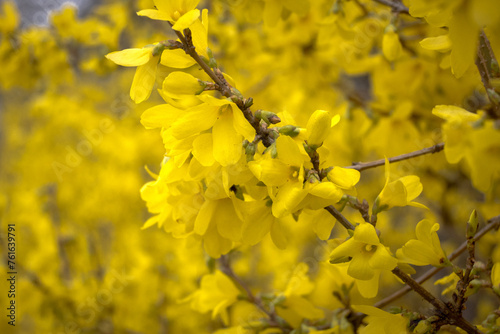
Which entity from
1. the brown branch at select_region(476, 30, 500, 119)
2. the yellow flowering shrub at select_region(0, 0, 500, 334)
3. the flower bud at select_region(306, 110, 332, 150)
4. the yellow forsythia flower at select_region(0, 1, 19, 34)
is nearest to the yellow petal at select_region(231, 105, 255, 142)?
the yellow flowering shrub at select_region(0, 0, 500, 334)

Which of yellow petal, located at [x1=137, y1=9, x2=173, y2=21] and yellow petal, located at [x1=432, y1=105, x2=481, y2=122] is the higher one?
yellow petal, located at [x1=137, y1=9, x2=173, y2=21]

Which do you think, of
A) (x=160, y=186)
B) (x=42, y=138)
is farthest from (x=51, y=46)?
(x=42, y=138)

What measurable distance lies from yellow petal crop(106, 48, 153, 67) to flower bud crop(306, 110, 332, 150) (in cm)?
33

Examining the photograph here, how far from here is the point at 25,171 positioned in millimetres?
3951

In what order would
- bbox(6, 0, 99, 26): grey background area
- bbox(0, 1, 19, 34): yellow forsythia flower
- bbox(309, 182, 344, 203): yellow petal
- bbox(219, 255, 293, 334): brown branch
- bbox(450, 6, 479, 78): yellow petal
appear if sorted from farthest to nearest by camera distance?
1. bbox(6, 0, 99, 26): grey background area
2. bbox(0, 1, 19, 34): yellow forsythia flower
3. bbox(219, 255, 293, 334): brown branch
4. bbox(309, 182, 344, 203): yellow petal
5. bbox(450, 6, 479, 78): yellow petal

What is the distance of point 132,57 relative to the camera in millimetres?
757

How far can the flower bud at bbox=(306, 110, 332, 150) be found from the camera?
0.72m

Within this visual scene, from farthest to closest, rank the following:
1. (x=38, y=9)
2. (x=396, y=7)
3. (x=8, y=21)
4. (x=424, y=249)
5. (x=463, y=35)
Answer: (x=38, y=9) < (x=8, y=21) < (x=396, y=7) < (x=424, y=249) < (x=463, y=35)

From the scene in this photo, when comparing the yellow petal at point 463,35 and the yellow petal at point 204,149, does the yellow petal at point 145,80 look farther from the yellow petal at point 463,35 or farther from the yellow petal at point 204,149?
the yellow petal at point 463,35

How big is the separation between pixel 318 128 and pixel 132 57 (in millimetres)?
368

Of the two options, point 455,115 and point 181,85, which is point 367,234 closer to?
point 455,115

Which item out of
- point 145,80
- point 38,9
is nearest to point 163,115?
point 145,80

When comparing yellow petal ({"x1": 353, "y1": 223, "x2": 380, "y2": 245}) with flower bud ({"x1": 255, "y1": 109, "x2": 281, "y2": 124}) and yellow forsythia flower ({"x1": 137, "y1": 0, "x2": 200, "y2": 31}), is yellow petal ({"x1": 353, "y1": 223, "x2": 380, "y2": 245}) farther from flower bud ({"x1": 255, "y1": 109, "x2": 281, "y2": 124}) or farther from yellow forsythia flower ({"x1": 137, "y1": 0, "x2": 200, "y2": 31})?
yellow forsythia flower ({"x1": 137, "y1": 0, "x2": 200, "y2": 31})

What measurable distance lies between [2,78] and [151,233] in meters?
1.88
